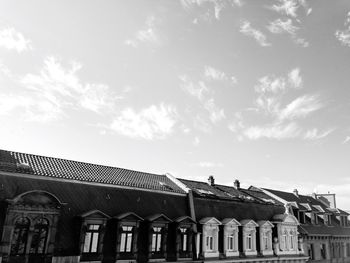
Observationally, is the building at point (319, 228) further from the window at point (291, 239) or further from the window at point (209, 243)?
the window at point (209, 243)

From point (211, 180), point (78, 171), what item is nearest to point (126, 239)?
point (78, 171)

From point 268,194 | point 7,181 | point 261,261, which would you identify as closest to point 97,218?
point 7,181

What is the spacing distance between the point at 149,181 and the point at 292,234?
19272mm

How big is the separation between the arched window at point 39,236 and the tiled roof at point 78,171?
11.8ft

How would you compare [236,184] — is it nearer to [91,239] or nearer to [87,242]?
[91,239]

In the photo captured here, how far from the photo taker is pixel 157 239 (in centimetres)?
2622

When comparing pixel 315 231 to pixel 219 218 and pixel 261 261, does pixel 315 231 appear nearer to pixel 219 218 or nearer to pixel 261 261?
pixel 261 261

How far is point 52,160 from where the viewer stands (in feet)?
87.7

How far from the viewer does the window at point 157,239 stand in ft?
85.1

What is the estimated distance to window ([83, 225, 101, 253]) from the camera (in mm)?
22628

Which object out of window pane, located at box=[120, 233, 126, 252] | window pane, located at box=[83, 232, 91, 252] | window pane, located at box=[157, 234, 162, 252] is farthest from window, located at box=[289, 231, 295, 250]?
window pane, located at box=[83, 232, 91, 252]

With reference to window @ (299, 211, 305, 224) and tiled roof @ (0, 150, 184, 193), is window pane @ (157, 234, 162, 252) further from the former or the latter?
window @ (299, 211, 305, 224)

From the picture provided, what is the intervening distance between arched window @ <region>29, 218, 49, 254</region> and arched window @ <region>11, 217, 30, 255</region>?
51 cm

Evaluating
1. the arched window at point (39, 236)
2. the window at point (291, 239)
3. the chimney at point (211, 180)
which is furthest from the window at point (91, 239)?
the window at point (291, 239)
